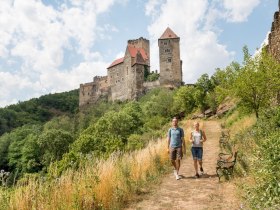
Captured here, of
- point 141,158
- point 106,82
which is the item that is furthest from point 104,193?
point 106,82

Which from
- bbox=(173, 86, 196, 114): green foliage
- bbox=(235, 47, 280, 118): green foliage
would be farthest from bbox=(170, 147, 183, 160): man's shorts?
bbox=(173, 86, 196, 114): green foliage

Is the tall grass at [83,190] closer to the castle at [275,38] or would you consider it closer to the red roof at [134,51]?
the castle at [275,38]

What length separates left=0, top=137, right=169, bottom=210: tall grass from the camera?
6773 mm

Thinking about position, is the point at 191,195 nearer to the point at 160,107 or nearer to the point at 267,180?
the point at 267,180

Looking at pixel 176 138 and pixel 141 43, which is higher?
pixel 141 43

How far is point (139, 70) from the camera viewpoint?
277 feet

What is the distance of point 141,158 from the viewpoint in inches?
497

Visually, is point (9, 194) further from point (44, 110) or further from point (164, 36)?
point (44, 110)

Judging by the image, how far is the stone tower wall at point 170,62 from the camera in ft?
259

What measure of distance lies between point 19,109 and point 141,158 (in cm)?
11240

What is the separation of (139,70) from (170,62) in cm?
859

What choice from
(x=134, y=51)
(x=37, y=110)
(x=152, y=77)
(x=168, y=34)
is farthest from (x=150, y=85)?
(x=37, y=110)

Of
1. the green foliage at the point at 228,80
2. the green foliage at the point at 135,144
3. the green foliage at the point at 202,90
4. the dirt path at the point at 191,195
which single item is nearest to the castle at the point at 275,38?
the green foliage at the point at 228,80

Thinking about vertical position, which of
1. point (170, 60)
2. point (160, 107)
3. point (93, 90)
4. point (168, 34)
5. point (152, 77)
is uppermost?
point (168, 34)
